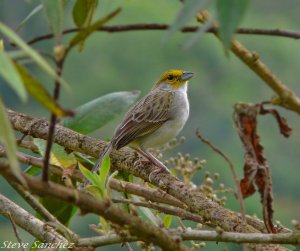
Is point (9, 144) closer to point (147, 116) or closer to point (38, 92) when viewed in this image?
point (38, 92)

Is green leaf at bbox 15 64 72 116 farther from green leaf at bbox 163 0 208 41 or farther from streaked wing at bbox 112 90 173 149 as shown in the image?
streaked wing at bbox 112 90 173 149

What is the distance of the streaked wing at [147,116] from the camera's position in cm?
457

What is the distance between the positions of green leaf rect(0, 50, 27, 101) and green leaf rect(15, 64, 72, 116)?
0.19 ft

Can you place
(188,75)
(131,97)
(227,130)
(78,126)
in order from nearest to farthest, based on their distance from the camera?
(131,97) < (78,126) < (188,75) < (227,130)

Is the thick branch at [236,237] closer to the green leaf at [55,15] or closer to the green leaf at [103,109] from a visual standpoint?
the green leaf at [55,15]

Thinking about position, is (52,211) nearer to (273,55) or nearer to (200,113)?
(200,113)

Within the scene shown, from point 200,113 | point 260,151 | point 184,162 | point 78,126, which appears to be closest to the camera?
point 260,151

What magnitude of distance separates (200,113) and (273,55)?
4465 millimetres

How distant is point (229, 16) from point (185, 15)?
0.23 ft

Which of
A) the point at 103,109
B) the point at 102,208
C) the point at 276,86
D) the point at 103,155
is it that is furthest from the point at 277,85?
the point at 103,155

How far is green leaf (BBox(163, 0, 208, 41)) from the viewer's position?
4.64 feet

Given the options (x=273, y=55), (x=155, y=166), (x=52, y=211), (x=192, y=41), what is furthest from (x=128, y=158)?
(x=273, y=55)

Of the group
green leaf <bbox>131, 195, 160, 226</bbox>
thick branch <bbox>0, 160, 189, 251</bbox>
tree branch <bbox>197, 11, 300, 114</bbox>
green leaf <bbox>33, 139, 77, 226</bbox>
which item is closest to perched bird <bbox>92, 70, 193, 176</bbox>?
green leaf <bbox>33, 139, 77, 226</bbox>

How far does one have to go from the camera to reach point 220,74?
3409 centimetres
